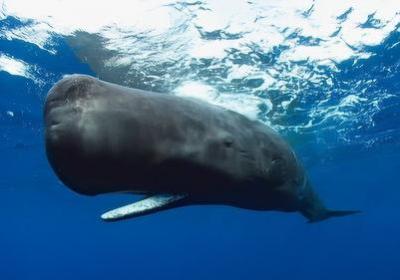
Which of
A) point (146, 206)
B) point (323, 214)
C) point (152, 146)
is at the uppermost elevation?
point (152, 146)

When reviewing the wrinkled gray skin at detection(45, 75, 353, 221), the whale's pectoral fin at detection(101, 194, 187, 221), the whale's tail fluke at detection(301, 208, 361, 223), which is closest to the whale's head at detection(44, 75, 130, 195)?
the wrinkled gray skin at detection(45, 75, 353, 221)

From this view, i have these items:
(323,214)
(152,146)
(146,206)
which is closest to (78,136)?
(152,146)

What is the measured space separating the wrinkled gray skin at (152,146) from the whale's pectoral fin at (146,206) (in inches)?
3.2

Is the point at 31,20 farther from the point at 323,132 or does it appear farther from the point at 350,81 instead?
the point at 323,132

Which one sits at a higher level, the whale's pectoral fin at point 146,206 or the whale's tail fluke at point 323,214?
the whale's pectoral fin at point 146,206

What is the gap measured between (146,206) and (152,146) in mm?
517

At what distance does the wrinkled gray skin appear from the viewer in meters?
3.02

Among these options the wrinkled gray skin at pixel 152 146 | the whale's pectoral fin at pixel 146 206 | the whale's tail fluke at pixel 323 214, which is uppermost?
the wrinkled gray skin at pixel 152 146

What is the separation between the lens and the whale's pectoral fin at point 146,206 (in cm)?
335

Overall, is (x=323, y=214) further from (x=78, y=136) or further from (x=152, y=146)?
(x=78, y=136)

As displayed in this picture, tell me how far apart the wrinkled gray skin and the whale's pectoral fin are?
0.08 m

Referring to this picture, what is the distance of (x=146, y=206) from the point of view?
A: 11.5 feet

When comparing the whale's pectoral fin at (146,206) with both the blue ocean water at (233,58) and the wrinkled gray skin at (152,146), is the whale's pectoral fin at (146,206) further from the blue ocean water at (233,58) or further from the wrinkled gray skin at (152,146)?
the blue ocean water at (233,58)

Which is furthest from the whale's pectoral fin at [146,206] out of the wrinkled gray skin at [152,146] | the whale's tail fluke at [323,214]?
the whale's tail fluke at [323,214]
